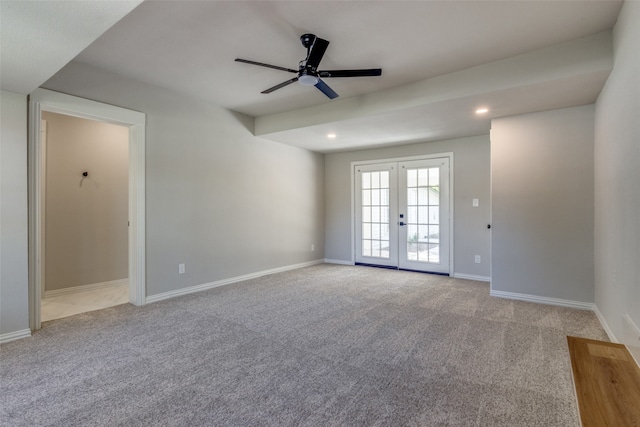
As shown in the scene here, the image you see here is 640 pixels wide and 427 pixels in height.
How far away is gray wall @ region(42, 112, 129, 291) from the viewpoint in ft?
13.8

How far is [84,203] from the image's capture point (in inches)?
177

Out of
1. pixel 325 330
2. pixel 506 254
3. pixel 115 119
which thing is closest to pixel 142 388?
pixel 325 330

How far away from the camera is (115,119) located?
350cm


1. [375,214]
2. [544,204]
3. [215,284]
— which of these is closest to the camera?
[544,204]

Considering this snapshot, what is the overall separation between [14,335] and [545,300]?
5556 mm

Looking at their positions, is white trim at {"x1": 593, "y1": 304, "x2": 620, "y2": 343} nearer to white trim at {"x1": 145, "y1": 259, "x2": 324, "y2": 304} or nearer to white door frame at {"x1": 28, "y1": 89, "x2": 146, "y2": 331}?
white trim at {"x1": 145, "y1": 259, "x2": 324, "y2": 304}

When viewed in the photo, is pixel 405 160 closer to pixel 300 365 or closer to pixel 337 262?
pixel 337 262

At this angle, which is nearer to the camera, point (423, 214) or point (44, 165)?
point (44, 165)

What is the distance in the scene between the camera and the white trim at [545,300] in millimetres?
3566

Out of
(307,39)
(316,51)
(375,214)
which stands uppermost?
(307,39)

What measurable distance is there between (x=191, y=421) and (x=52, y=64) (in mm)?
2619

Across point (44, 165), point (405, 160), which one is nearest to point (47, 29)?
point (44, 165)

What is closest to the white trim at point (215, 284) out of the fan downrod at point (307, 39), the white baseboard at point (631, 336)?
the fan downrod at point (307, 39)

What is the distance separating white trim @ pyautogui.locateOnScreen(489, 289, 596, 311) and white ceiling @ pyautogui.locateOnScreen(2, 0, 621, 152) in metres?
2.28
